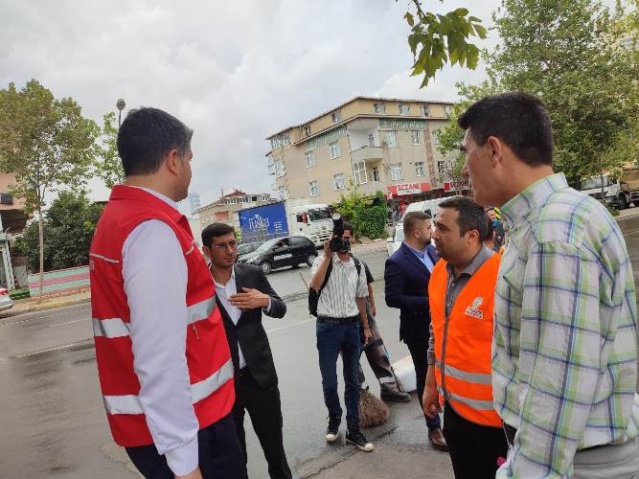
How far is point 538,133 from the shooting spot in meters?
1.29

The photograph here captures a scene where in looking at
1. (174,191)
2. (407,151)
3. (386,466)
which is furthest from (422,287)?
(407,151)

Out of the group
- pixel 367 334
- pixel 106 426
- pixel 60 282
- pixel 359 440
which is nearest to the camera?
pixel 359 440

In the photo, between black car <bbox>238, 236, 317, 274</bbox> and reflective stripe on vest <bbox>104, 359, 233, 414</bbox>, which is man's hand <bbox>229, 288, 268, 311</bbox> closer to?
reflective stripe on vest <bbox>104, 359, 233, 414</bbox>

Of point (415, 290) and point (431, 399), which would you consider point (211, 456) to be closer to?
point (431, 399)

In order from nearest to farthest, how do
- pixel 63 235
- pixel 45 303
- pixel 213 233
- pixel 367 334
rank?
pixel 213 233, pixel 367 334, pixel 45 303, pixel 63 235

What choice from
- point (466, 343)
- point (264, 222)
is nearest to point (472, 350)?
point (466, 343)

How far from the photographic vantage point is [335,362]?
398 centimetres

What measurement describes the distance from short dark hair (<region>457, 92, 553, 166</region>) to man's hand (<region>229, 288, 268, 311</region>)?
6.55 feet

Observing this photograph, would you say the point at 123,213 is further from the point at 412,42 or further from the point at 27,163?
the point at 27,163

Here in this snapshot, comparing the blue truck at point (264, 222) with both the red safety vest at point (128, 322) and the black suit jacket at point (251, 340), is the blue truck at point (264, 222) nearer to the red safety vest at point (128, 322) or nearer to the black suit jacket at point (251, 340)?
the black suit jacket at point (251, 340)

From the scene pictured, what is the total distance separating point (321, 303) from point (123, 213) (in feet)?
8.65

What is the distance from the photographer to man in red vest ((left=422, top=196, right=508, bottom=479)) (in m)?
2.21

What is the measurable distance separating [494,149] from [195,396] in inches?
49.6

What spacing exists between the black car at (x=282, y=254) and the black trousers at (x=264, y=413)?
15947 millimetres
